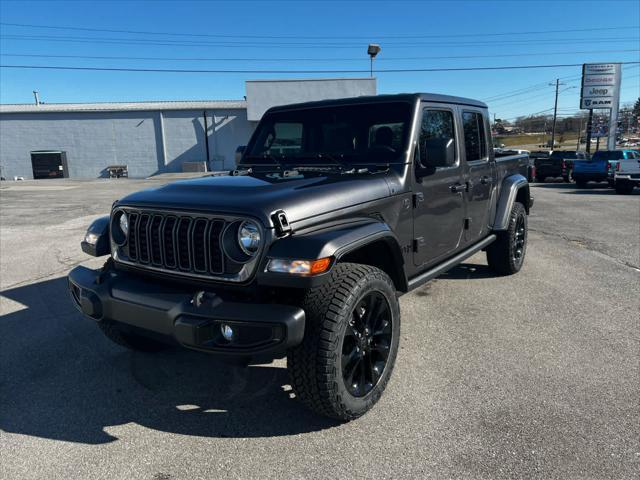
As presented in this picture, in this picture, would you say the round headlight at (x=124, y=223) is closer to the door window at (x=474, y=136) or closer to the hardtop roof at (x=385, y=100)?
the hardtop roof at (x=385, y=100)

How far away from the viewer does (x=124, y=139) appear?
114 ft

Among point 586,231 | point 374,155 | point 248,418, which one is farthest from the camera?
point 586,231

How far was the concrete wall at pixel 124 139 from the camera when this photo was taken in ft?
112

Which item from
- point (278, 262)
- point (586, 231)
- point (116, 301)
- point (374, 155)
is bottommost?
point (586, 231)

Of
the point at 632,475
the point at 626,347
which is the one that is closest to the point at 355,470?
the point at 632,475

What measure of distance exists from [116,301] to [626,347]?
3.82 m

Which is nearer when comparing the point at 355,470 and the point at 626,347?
the point at 355,470

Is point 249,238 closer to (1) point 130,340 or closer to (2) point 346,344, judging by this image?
(2) point 346,344

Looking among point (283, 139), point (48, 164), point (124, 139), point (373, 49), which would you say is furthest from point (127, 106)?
point (283, 139)

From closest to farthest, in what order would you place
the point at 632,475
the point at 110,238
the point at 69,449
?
1. the point at 632,475
2. the point at 69,449
3. the point at 110,238

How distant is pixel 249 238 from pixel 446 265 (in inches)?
87.0

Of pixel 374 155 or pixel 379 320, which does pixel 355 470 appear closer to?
pixel 379 320

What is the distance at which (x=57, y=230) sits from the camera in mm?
9750

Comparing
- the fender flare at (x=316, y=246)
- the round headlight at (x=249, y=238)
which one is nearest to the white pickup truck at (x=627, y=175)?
the fender flare at (x=316, y=246)
